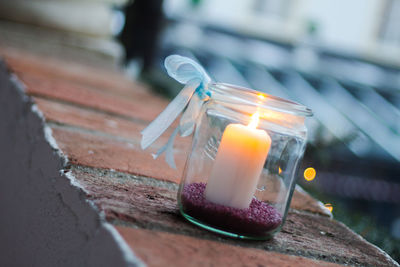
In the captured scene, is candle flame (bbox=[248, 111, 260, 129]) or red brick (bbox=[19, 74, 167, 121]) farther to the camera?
red brick (bbox=[19, 74, 167, 121])

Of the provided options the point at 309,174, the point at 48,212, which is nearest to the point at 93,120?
the point at 48,212

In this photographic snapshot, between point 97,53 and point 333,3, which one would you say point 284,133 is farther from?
point 333,3

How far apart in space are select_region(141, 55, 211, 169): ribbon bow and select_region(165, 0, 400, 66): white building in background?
417 inches

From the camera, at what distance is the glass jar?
51 centimetres


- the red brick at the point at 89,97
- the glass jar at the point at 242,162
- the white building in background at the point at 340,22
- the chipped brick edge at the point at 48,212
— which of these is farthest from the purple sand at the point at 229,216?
the white building in background at the point at 340,22

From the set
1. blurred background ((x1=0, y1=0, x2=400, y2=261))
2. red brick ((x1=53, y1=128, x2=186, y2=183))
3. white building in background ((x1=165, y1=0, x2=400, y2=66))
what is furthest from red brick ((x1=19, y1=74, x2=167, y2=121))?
white building in background ((x1=165, y1=0, x2=400, y2=66))

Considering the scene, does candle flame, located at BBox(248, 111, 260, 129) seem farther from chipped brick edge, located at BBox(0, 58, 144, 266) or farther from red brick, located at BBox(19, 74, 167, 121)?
red brick, located at BBox(19, 74, 167, 121)

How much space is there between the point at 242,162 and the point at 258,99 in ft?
0.22

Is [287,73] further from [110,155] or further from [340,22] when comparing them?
[340,22]

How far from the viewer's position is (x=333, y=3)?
37.1ft

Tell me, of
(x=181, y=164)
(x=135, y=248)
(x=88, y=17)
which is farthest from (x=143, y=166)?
(x=88, y=17)

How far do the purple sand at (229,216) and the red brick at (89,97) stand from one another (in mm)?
552

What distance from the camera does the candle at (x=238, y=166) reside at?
0.51 metres

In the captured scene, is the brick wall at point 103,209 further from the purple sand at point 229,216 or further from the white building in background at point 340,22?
the white building in background at point 340,22
